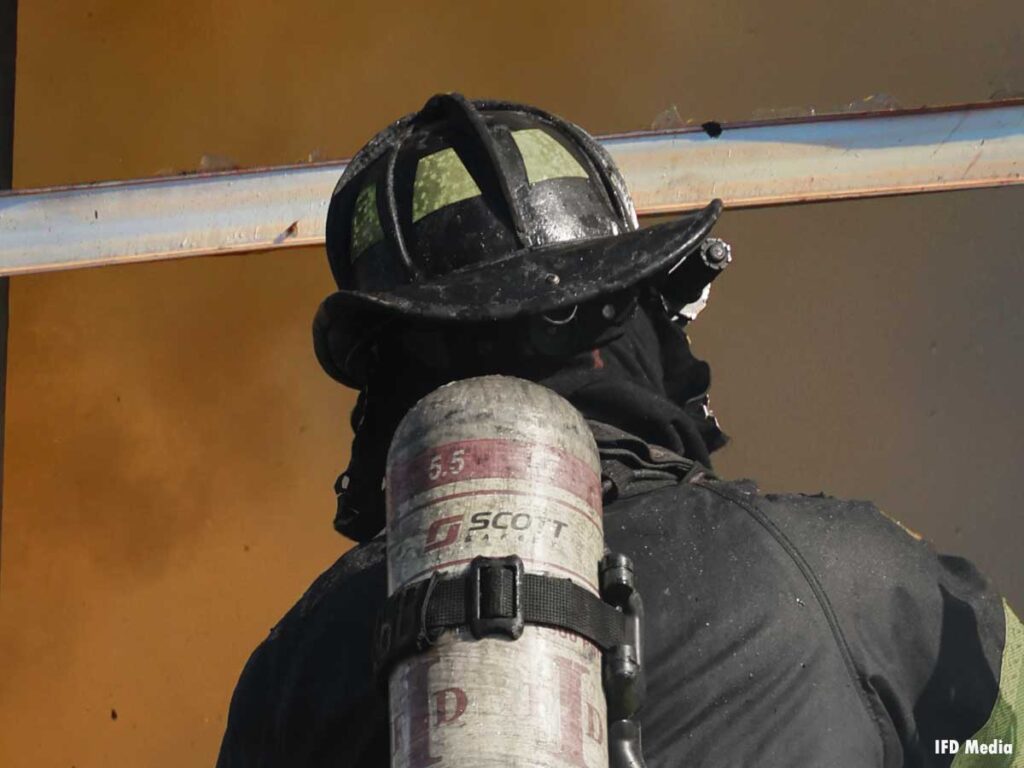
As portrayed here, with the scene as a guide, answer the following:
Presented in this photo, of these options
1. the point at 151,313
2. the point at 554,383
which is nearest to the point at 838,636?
the point at 554,383

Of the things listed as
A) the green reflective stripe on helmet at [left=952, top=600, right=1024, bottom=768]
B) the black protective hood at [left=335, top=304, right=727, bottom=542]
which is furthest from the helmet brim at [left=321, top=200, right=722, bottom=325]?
the green reflective stripe on helmet at [left=952, top=600, right=1024, bottom=768]

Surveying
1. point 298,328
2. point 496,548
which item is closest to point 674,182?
point 298,328

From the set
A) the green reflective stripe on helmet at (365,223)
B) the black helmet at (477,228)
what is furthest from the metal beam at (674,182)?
the green reflective stripe on helmet at (365,223)

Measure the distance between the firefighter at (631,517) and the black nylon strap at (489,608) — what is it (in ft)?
0.66

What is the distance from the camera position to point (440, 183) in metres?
3.16

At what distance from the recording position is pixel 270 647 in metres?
2.96

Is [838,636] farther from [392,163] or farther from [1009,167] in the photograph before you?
[1009,167]

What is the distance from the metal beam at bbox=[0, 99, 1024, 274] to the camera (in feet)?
16.7

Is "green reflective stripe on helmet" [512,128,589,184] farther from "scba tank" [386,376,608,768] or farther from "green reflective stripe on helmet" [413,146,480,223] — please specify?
"scba tank" [386,376,608,768]

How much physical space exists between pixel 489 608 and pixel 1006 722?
73 centimetres

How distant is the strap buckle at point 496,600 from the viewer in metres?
2.32

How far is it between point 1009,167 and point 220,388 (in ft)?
6.17

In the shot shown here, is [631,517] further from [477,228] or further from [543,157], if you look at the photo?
[543,157]

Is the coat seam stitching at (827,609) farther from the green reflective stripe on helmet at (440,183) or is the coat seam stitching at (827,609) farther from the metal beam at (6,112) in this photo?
→ the metal beam at (6,112)
